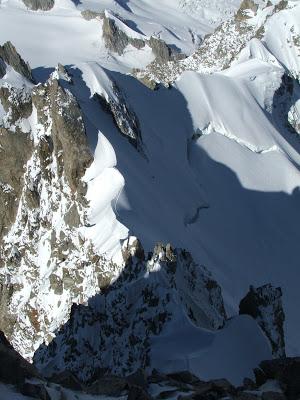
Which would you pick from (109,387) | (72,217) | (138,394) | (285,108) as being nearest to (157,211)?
(72,217)

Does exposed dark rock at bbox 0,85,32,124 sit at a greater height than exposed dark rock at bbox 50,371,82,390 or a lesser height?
greater

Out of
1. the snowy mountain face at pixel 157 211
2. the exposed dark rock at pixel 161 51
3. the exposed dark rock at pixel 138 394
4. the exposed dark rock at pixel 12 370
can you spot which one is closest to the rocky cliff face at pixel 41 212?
the snowy mountain face at pixel 157 211

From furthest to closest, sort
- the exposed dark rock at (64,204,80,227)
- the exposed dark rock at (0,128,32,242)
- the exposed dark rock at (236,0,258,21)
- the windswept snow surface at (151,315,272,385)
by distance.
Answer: the exposed dark rock at (236,0,258,21) → the exposed dark rock at (0,128,32,242) → the exposed dark rock at (64,204,80,227) → the windswept snow surface at (151,315,272,385)

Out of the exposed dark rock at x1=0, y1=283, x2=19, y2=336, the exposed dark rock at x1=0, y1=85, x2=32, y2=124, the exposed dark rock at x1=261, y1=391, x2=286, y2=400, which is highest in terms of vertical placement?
the exposed dark rock at x1=0, y1=85, x2=32, y2=124

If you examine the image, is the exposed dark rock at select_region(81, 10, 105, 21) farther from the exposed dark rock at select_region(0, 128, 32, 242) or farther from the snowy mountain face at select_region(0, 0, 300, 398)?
the exposed dark rock at select_region(0, 128, 32, 242)

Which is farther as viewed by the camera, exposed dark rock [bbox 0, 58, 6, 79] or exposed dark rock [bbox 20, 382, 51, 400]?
exposed dark rock [bbox 0, 58, 6, 79]

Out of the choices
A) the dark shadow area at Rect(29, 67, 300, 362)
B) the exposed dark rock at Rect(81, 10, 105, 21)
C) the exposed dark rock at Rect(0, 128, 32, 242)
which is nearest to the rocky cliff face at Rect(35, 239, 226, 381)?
the dark shadow area at Rect(29, 67, 300, 362)

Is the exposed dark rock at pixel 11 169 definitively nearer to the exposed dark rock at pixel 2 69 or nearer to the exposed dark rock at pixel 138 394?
the exposed dark rock at pixel 2 69

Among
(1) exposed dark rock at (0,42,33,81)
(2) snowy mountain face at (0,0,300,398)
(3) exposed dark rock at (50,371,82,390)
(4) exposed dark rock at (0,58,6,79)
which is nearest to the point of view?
(3) exposed dark rock at (50,371,82,390)

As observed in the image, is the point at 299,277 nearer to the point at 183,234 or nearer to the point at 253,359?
the point at 183,234
